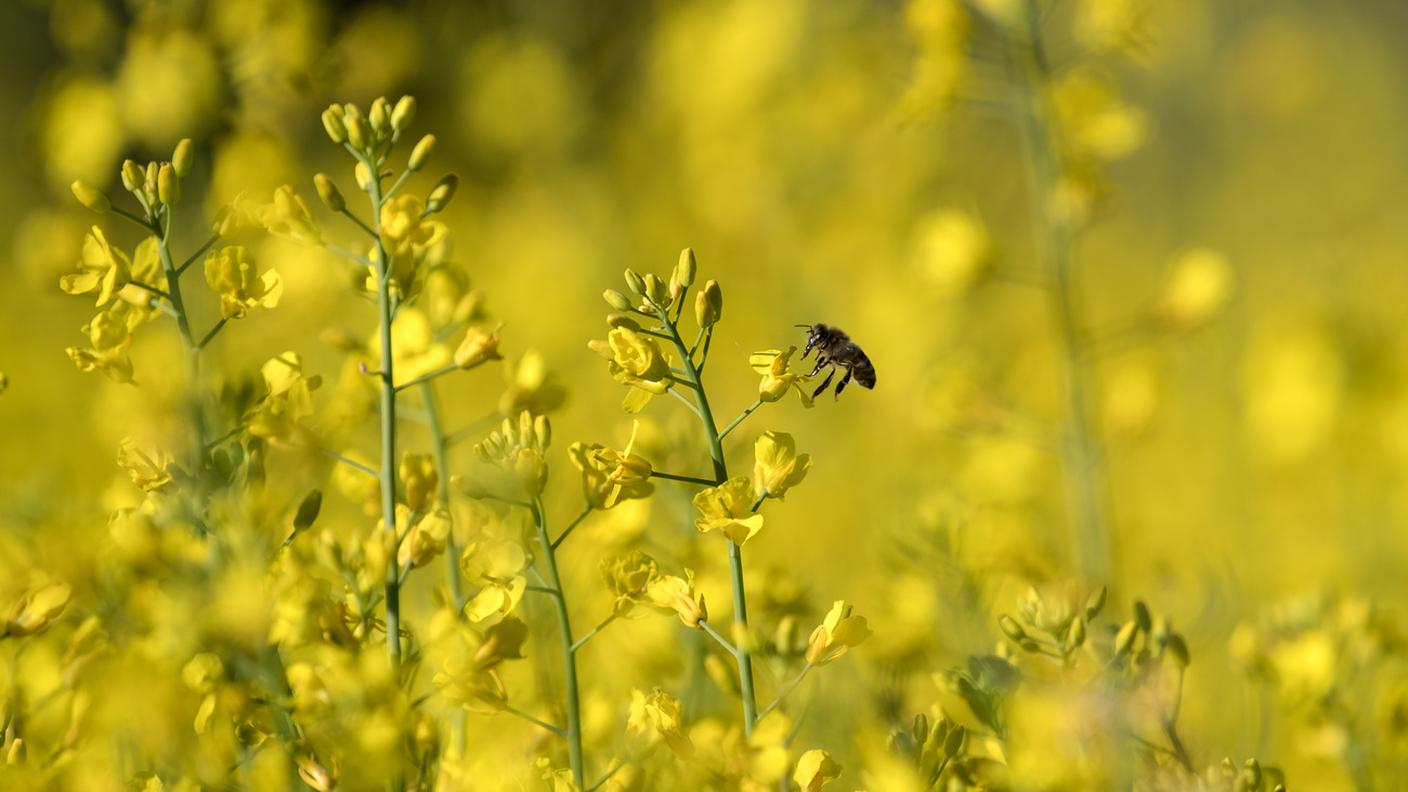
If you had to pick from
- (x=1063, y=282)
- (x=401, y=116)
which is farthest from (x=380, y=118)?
(x=1063, y=282)

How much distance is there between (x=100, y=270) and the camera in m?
1.38

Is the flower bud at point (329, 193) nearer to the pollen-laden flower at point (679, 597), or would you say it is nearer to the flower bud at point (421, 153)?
the flower bud at point (421, 153)

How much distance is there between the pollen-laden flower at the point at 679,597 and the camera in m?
1.25

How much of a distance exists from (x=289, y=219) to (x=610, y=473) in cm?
43

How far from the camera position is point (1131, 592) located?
10.5ft

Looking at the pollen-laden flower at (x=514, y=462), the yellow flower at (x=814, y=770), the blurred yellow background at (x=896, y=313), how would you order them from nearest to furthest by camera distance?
the yellow flower at (x=814, y=770)
the pollen-laden flower at (x=514, y=462)
the blurred yellow background at (x=896, y=313)

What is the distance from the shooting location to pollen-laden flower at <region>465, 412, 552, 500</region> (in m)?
1.27

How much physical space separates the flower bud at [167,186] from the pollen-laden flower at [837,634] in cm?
77

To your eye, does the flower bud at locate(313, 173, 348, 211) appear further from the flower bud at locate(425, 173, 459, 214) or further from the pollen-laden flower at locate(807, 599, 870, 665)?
the pollen-laden flower at locate(807, 599, 870, 665)

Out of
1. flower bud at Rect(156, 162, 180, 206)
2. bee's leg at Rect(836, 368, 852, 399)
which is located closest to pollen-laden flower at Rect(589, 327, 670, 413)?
flower bud at Rect(156, 162, 180, 206)

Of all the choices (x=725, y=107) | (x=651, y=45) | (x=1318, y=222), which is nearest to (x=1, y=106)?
(x=651, y=45)

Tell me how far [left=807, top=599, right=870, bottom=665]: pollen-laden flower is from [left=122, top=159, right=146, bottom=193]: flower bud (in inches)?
32.5

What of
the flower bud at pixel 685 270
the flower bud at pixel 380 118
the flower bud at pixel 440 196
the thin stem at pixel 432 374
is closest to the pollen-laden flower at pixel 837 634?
the flower bud at pixel 685 270

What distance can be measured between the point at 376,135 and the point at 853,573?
2.43m
